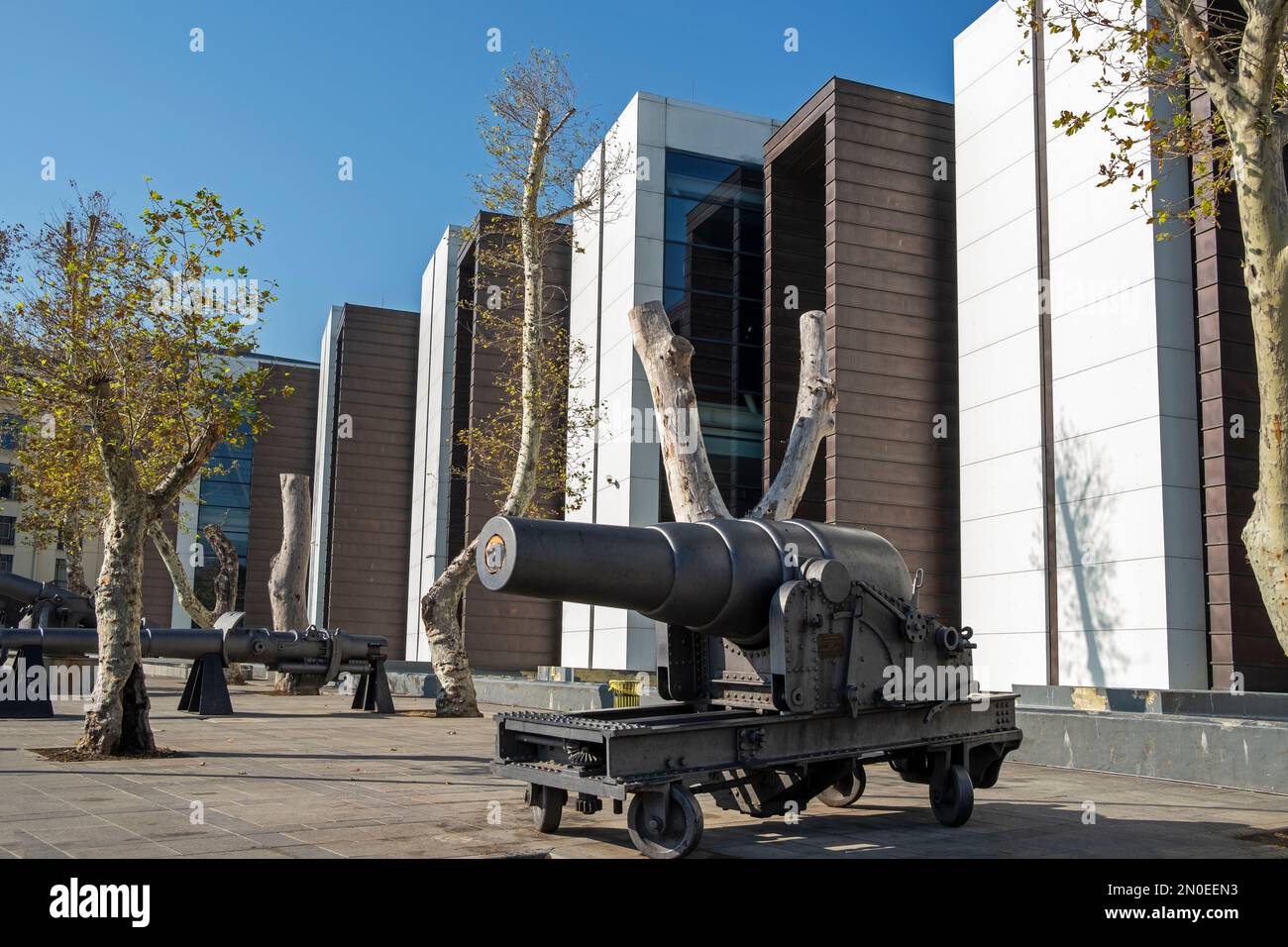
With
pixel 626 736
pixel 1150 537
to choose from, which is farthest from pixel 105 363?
pixel 1150 537

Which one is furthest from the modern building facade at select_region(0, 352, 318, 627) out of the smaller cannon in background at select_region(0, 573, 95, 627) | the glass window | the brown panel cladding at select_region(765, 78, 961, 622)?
the brown panel cladding at select_region(765, 78, 961, 622)

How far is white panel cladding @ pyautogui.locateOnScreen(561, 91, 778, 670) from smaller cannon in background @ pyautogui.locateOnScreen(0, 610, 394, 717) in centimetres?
831

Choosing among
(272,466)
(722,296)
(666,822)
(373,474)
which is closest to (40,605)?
(722,296)

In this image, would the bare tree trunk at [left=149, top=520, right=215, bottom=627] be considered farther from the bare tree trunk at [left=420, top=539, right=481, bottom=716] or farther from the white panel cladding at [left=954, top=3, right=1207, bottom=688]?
the white panel cladding at [left=954, top=3, right=1207, bottom=688]

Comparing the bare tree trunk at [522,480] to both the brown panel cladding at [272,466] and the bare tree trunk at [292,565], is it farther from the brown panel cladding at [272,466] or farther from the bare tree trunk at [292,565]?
the brown panel cladding at [272,466]

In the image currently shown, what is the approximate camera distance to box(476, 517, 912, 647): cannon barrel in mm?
Answer: 5828

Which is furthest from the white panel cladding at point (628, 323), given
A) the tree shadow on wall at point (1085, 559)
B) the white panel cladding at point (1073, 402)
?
the tree shadow on wall at point (1085, 559)

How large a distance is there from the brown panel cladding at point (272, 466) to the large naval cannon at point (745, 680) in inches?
1876

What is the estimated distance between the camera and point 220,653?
→ 57.8ft

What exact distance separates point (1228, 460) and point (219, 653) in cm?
1592

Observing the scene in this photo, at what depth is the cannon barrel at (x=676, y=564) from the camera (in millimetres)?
5828

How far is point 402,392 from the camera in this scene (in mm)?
45094

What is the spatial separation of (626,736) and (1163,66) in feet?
20.2

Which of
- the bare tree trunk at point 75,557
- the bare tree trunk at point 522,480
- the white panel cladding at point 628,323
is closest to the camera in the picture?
the bare tree trunk at point 522,480
